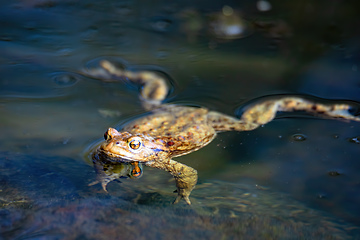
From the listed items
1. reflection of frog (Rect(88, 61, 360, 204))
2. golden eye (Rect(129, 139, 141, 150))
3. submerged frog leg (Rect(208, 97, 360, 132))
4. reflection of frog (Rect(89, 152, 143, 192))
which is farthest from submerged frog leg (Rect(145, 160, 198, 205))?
submerged frog leg (Rect(208, 97, 360, 132))

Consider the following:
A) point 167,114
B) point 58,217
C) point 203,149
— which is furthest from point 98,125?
point 58,217

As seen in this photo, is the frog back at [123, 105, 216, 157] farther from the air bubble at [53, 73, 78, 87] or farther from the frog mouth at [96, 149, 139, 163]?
the air bubble at [53, 73, 78, 87]

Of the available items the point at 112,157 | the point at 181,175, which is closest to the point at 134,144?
the point at 112,157

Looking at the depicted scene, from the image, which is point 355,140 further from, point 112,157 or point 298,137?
point 112,157

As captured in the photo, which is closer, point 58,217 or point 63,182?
point 58,217

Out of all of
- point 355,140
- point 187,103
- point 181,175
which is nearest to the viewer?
point 181,175

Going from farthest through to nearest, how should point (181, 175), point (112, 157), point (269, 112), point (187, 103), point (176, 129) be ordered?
point (187, 103)
point (269, 112)
point (176, 129)
point (112, 157)
point (181, 175)

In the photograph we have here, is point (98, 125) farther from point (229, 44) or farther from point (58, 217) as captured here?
point (229, 44)
